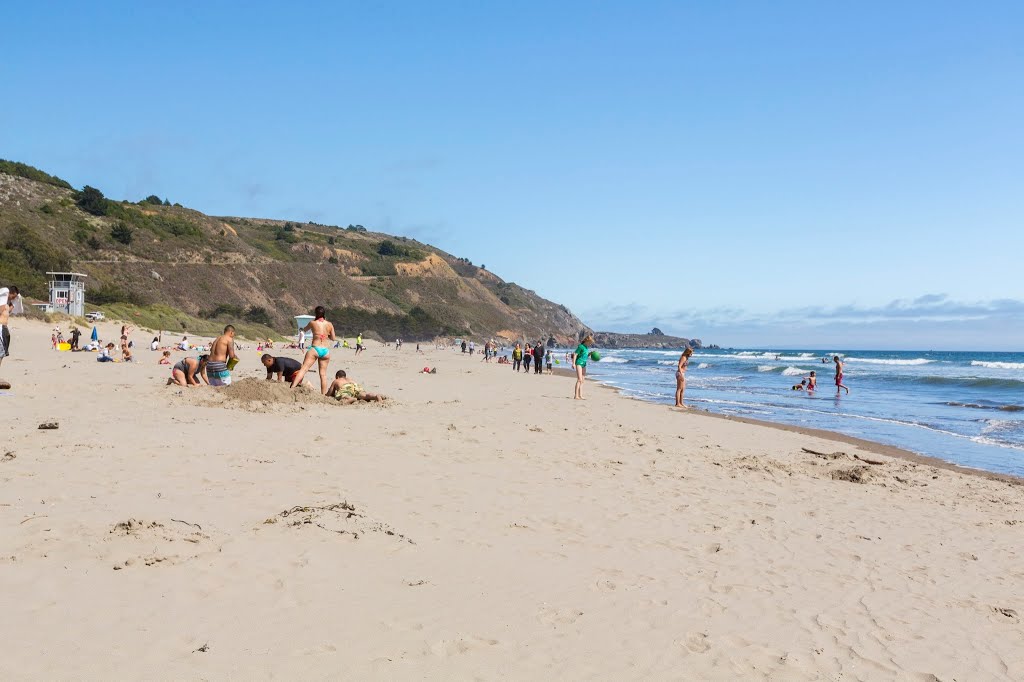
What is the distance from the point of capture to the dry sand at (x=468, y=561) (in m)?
3.10

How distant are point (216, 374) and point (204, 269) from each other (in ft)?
178

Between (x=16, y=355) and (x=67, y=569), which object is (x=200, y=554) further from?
→ (x=16, y=355)

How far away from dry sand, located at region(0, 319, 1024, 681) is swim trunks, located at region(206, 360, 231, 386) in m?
3.12

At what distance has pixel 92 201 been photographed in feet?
196

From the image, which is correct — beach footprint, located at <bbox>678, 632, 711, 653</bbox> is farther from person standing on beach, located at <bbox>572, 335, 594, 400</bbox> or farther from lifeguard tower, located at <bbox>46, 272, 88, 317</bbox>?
lifeguard tower, located at <bbox>46, 272, 88, 317</bbox>

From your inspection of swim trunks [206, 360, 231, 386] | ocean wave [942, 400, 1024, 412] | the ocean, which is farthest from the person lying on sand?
ocean wave [942, 400, 1024, 412]

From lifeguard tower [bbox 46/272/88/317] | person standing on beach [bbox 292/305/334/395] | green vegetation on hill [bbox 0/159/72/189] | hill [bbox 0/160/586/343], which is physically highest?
green vegetation on hill [bbox 0/159/72/189]

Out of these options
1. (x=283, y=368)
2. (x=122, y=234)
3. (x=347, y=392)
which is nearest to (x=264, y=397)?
(x=347, y=392)

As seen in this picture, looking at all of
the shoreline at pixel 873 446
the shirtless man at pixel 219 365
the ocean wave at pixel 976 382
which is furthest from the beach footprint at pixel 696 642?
the ocean wave at pixel 976 382

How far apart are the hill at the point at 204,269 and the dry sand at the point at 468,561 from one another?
3640cm

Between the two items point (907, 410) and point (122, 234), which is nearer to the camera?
point (907, 410)

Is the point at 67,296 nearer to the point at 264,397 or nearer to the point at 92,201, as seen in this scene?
the point at 92,201

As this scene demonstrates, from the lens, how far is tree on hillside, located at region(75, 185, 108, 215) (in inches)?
2341

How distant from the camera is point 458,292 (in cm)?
10506
